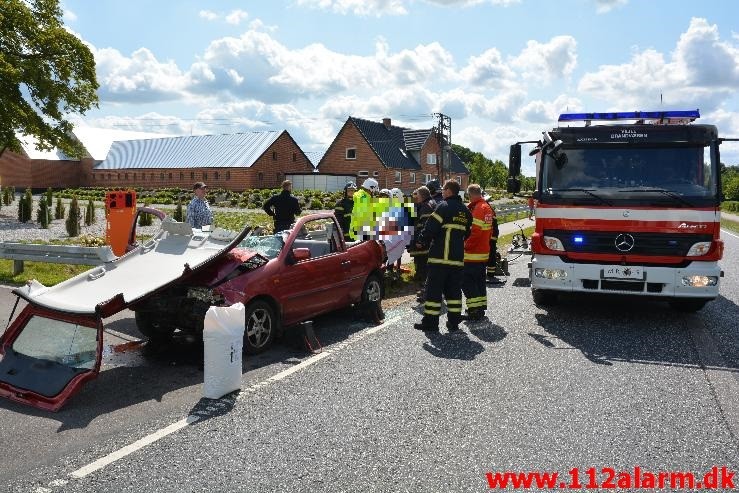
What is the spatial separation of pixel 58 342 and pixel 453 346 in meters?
4.17

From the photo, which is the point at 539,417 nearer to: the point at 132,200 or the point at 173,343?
the point at 173,343

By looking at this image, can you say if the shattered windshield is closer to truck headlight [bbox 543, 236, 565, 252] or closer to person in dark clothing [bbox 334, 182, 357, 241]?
truck headlight [bbox 543, 236, 565, 252]

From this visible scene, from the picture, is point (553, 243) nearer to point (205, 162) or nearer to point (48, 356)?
point (48, 356)

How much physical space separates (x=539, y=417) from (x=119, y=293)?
386 cm

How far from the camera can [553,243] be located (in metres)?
8.47

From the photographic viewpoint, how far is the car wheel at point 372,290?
887 cm

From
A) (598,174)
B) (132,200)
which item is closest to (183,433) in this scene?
(598,174)

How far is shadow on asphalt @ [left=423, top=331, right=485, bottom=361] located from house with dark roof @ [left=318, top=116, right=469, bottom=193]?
163ft

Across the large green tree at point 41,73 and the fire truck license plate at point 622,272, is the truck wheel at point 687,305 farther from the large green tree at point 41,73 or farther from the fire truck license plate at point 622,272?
the large green tree at point 41,73

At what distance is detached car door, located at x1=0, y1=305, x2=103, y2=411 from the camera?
5.21 meters

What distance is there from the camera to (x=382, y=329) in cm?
816

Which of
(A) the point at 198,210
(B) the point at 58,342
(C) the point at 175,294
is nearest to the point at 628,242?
(C) the point at 175,294

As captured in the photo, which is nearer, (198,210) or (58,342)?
(58,342)

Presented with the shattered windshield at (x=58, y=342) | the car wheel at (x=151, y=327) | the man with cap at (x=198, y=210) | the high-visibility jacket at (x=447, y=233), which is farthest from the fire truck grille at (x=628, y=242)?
the shattered windshield at (x=58, y=342)
